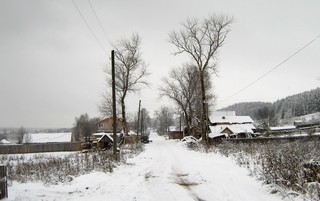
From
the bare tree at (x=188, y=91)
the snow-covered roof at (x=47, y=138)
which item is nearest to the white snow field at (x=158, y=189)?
the bare tree at (x=188, y=91)

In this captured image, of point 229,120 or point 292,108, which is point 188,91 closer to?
point 229,120

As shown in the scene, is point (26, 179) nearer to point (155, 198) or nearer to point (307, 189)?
point (155, 198)

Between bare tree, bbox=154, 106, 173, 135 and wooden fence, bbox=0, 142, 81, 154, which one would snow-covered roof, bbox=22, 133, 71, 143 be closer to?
wooden fence, bbox=0, 142, 81, 154

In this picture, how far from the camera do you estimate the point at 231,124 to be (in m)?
70.4

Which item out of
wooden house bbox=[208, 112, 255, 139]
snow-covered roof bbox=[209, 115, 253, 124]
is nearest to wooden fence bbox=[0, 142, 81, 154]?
wooden house bbox=[208, 112, 255, 139]

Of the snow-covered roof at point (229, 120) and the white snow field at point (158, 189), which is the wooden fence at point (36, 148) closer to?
the snow-covered roof at point (229, 120)

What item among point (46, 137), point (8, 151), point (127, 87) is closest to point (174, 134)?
point (46, 137)

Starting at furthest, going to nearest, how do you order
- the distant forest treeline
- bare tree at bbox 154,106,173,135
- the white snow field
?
1. bare tree at bbox 154,106,173,135
2. the distant forest treeline
3. the white snow field

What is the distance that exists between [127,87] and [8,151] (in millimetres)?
32782

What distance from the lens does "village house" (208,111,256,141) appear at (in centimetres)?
5856

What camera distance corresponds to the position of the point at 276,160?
31.2 ft

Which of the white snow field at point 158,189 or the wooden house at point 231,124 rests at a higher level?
the wooden house at point 231,124

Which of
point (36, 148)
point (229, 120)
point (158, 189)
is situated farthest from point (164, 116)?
point (158, 189)

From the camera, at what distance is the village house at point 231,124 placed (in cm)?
5856
